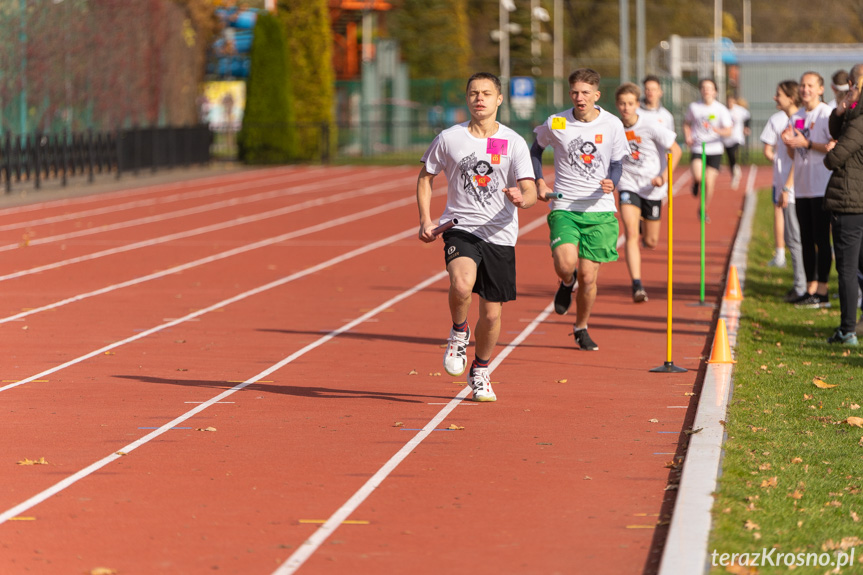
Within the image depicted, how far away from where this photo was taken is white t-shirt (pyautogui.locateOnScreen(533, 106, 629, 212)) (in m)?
10.8

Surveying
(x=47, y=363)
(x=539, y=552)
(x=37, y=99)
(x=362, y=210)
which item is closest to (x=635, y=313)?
(x=47, y=363)

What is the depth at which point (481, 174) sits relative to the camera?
8672 millimetres

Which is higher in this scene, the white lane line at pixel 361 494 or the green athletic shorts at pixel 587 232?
the green athletic shorts at pixel 587 232

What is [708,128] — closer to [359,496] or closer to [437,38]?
[359,496]

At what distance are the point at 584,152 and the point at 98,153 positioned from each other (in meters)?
27.0

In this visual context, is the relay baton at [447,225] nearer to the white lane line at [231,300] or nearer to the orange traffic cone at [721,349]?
the orange traffic cone at [721,349]

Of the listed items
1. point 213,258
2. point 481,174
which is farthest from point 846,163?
point 213,258

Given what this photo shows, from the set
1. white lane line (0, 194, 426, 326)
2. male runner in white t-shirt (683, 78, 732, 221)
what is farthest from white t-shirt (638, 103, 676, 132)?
male runner in white t-shirt (683, 78, 732, 221)

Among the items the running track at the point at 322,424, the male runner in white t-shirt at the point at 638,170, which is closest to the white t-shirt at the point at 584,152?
the running track at the point at 322,424

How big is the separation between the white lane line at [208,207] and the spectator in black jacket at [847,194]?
12.3 meters

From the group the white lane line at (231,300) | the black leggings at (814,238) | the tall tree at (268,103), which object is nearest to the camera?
the white lane line at (231,300)

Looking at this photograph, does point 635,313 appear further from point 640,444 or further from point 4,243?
point 4,243

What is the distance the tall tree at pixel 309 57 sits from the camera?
4931cm

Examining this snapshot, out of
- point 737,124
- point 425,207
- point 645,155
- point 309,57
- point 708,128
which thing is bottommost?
point 425,207
